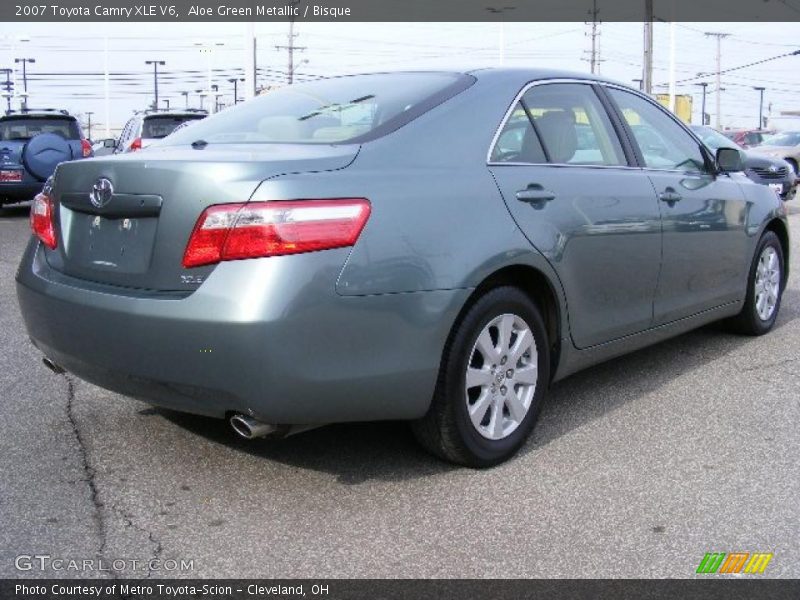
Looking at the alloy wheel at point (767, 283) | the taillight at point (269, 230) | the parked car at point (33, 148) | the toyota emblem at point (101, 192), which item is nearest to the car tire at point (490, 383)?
the taillight at point (269, 230)

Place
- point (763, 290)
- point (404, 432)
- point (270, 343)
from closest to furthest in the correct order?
point (270, 343) < point (404, 432) < point (763, 290)

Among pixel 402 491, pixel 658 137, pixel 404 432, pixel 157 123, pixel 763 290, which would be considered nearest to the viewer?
pixel 402 491

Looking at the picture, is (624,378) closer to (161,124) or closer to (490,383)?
(490,383)

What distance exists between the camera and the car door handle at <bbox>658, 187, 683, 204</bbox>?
4.35 metres

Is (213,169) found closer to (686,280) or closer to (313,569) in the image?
(313,569)

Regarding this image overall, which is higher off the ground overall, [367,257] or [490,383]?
[367,257]

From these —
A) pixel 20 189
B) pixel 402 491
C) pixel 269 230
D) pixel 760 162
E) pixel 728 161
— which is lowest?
pixel 402 491

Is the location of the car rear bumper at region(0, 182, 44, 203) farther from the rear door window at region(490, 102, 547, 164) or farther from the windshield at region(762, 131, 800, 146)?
the windshield at region(762, 131, 800, 146)

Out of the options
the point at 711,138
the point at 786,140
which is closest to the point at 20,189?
the point at 711,138

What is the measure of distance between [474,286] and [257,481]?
1.09 meters

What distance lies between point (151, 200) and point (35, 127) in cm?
1277

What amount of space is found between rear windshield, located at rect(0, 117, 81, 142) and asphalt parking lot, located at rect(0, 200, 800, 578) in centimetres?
1089

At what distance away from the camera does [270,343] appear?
2.75 metres

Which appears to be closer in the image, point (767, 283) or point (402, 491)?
point (402, 491)
